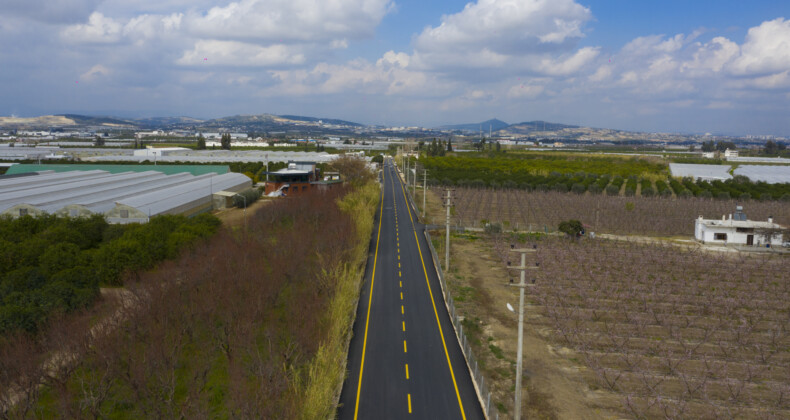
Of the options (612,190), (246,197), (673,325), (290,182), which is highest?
(290,182)

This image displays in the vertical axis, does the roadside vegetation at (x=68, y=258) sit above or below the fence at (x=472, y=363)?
above

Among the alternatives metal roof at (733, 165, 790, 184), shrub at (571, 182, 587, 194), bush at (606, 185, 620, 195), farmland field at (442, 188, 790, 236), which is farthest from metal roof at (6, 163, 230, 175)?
metal roof at (733, 165, 790, 184)

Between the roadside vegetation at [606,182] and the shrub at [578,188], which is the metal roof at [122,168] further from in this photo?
the shrub at [578,188]

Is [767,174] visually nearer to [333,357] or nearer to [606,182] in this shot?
[606,182]

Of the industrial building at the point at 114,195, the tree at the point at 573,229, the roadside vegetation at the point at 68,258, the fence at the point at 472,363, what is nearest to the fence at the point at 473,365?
the fence at the point at 472,363

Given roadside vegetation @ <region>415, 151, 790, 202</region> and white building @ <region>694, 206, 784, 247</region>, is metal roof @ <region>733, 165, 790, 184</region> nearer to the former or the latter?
roadside vegetation @ <region>415, 151, 790, 202</region>

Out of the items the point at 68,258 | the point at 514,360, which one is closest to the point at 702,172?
the point at 514,360
